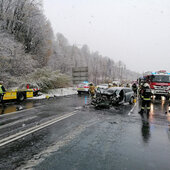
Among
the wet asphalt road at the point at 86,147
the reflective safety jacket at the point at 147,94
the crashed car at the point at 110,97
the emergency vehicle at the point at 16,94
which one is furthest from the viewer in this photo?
the emergency vehicle at the point at 16,94

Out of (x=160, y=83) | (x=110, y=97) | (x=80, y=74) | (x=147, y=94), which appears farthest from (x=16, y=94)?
(x=160, y=83)

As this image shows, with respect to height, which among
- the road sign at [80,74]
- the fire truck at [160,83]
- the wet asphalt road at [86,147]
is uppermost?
the road sign at [80,74]

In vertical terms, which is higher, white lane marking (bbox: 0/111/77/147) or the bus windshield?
the bus windshield

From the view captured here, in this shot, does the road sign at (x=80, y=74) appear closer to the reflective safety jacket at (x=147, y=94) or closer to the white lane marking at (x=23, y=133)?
the reflective safety jacket at (x=147, y=94)

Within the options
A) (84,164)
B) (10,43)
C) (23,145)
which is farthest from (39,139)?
(10,43)

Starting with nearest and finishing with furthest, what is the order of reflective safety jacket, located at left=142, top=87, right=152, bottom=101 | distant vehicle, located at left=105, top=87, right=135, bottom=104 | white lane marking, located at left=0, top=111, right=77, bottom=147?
white lane marking, located at left=0, top=111, right=77, bottom=147 < reflective safety jacket, located at left=142, top=87, right=152, bottom=101 < distant vehicle, located at left=105, top=87, right=135, bottom=104

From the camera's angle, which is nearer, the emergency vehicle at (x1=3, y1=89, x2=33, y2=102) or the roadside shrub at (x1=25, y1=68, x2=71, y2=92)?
the emergency vehicle at (x1=3, y1=89, x2=33, y2=102)

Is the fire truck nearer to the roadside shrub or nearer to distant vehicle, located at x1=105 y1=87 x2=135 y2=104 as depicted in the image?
distant vehicle, located at x1=105 y1=87 x2=135 y2=104

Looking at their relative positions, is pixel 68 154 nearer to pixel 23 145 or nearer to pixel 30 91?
pixel 23 145

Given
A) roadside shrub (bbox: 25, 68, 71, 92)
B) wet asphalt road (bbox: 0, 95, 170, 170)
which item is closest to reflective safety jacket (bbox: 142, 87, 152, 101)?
wet asphalt road (bbox: 0, 95, 170, 170)

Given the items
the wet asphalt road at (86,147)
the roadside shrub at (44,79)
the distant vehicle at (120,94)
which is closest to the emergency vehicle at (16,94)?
the roadside shrub at (44,79)

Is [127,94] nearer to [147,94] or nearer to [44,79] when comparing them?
[147,94]

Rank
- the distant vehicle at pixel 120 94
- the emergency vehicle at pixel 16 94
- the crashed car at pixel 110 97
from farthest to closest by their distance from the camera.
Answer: the emergency vehicle at pixel 16 94, the distant vehicle at pixel 120 94, the crashed car at pixel 110 97

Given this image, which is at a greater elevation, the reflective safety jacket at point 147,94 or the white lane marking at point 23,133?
the reflective safety jacket at point 147,94
